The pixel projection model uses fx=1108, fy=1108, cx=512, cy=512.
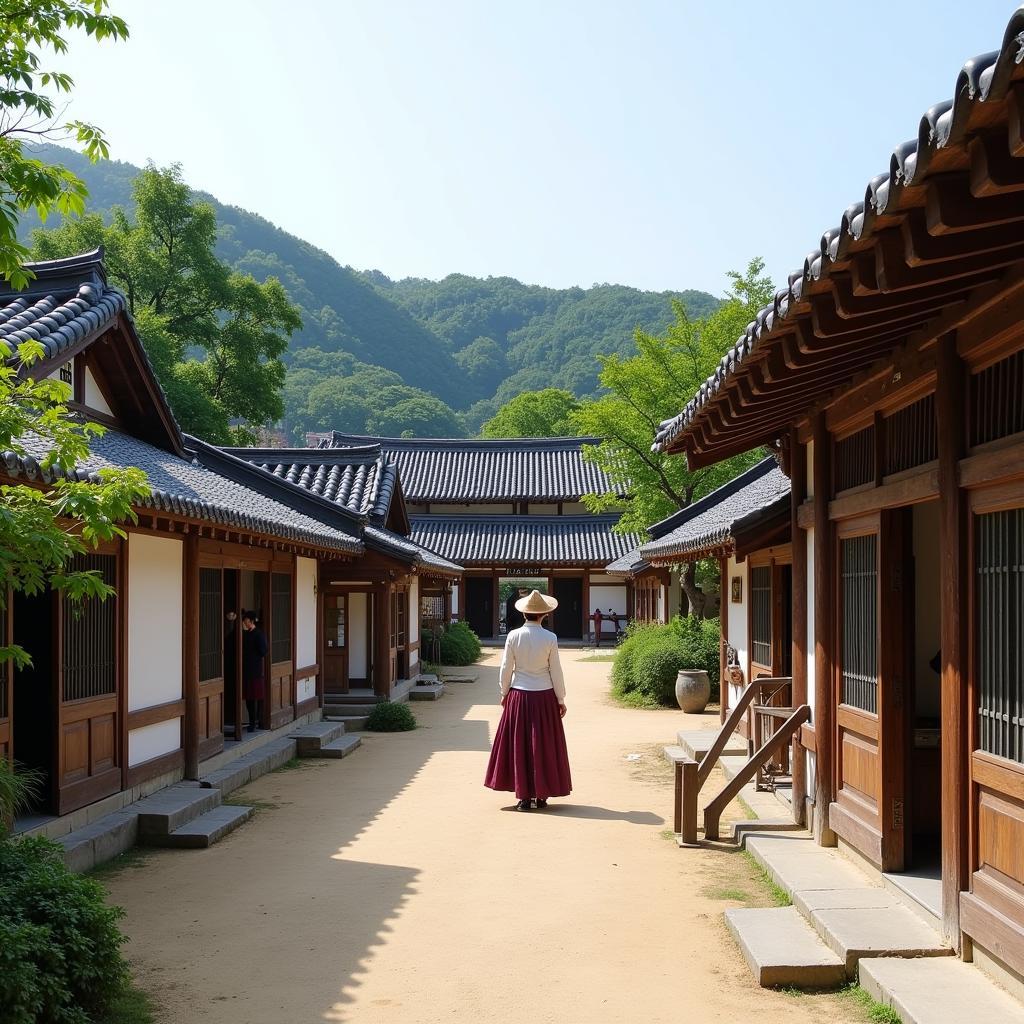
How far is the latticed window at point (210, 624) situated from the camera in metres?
11.8

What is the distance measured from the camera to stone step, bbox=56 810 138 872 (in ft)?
25.6

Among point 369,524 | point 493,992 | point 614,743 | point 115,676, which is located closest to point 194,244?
point 369,524

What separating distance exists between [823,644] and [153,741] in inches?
239

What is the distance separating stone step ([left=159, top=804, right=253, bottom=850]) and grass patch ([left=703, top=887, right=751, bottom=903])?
4.08 meters

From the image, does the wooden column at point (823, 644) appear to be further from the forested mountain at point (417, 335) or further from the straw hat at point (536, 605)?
the forested mountain at point (417, 335)

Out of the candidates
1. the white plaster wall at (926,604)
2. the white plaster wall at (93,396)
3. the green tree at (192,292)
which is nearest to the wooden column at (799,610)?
the white plaster wall at (926,604)

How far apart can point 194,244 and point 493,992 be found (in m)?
27.6

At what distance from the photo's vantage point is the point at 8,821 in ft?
21.1

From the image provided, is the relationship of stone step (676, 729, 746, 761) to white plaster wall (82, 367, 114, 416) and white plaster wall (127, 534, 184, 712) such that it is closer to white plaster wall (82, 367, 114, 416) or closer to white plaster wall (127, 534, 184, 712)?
white plaster wall (127, 534, 184, 712)

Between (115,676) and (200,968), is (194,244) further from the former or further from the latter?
(200,968)

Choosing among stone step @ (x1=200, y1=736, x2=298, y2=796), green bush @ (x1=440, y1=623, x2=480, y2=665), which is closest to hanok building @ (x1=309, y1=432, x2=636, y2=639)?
green bush @ (x1=440, y1=623, x2=480, y2=665)

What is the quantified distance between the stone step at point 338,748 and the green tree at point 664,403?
9.01 metres

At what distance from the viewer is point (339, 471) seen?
21.6 m

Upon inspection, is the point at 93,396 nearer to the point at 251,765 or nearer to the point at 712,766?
the point at 251,765
